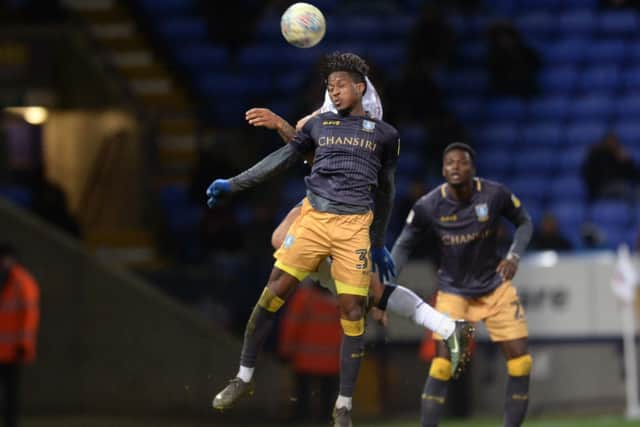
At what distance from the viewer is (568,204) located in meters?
17.4

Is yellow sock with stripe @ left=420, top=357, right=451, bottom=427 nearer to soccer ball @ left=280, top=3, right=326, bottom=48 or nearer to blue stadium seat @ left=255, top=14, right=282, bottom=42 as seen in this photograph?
soccer ball @ left=280, top=3, right=326, bottom=48

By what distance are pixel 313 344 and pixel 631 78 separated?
6642mm

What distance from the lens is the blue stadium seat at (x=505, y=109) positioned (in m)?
18.7

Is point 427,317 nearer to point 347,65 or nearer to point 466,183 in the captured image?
point 466,183

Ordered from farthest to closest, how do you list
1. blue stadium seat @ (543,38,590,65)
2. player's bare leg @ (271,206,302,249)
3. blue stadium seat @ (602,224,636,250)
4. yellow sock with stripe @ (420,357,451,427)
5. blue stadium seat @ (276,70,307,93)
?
1. blue stadium seat @ (543,38,590,65)
2. blue stadium seat @ (276,70,307,93)
3. blue stadium seat @ (602,224,636,250)
4. yellow sock with stripe @ (420,357,451,427)
5. player's bare leg @ (271,206,302,249)

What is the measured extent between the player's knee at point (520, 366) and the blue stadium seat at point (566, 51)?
32.2 ft

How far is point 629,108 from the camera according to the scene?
1855 centimetres

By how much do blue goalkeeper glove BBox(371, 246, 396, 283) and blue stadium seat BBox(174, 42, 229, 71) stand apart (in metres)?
10.2

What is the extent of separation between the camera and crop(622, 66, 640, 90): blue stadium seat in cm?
1894

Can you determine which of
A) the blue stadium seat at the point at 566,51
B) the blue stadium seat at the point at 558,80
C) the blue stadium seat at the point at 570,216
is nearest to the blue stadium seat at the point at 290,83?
the blue stadium seat at the point at 558,80

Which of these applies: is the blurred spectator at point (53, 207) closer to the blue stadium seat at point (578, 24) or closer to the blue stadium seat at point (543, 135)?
the blue stadium seat at point (543, 135)

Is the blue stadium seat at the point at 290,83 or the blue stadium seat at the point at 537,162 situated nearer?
the blue stadium seat at the point at 537,162

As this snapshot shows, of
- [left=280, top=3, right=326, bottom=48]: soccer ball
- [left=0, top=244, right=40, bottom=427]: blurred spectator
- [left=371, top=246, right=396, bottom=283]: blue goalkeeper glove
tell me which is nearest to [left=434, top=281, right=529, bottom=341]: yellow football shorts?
[left=371, top=246, right=396, bottom=283]: blue goalkeeper glove

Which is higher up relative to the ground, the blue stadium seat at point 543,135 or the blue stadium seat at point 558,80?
the blue stadium seat at point 558,80
